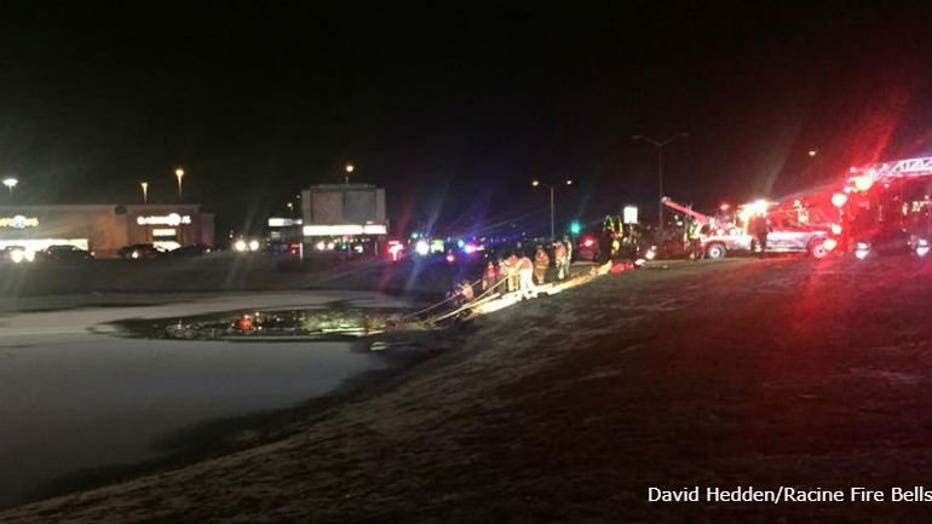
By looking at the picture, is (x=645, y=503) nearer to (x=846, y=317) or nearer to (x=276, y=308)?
(x=846, y=317)

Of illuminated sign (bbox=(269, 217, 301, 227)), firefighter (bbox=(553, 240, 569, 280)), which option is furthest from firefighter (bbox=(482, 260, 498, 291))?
illuminated sign (bbox=(269, 217, 301, 227))

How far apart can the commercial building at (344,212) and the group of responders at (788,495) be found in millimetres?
60718

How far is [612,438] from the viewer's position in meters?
8.62

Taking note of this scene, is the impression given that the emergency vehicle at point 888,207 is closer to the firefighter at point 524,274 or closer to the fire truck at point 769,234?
the fire truck at point 769,234

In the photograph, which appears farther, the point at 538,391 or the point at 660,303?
the point at 660,303

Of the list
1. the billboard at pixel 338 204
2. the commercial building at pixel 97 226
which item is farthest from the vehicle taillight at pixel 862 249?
the commercial building at pixel 97 226

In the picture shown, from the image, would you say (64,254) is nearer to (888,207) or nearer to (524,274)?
(524,274)

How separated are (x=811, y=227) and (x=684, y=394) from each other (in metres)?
27.1

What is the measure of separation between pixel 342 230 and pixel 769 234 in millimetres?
38867

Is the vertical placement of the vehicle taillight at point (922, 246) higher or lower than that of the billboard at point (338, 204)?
lower

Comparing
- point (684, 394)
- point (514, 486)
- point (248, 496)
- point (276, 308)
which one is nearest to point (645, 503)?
point (514, 486)

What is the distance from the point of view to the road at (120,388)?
11.4 meters

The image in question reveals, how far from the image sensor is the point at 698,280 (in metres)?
26.3

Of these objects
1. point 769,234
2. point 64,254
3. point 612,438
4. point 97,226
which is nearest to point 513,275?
point 769,234
